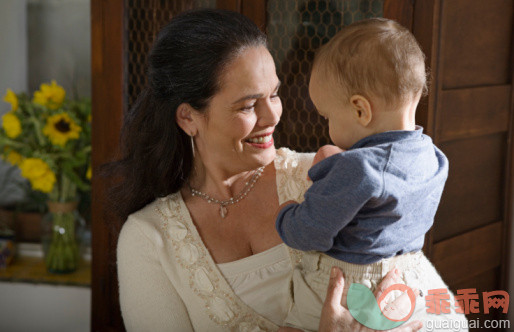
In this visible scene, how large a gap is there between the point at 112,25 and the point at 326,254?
1431 millimetres

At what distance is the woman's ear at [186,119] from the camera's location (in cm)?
169

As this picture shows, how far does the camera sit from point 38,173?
103 inches

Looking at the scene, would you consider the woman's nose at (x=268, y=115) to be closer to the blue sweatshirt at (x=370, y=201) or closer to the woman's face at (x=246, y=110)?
the woman's face at (x=246, y=110)

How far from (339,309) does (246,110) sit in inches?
23.0

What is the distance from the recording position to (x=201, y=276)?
1.62 meters

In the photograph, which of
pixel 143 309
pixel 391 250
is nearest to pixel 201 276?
pixel 143 309

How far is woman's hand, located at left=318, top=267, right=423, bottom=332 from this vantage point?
1.27 m

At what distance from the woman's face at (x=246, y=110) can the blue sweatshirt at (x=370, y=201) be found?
0.36 metres

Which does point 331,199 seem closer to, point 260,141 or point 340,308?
point 340,308

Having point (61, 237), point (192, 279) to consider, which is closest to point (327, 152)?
point (192, 279)

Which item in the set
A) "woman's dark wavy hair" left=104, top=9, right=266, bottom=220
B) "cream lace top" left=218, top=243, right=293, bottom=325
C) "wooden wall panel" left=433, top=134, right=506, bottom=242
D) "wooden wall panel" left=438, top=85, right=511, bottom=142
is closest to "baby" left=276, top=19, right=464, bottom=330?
"cream lace top" left=218, top=243, right=293, bottom=325

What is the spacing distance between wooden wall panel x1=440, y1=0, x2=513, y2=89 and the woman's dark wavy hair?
2.28 ft

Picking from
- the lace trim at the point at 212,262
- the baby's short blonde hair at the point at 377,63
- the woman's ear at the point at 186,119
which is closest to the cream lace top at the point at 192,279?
the lace trim at the point at 212,262

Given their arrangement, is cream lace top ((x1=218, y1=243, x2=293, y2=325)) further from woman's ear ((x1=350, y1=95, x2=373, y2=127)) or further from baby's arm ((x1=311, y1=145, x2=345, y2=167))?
woman's ear ((x1=350, y1=95, x2=373, y2=127))
